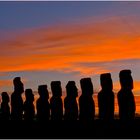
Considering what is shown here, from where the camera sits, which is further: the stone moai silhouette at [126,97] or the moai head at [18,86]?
the moai head at [18,86]

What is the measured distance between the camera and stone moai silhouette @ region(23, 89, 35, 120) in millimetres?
32781

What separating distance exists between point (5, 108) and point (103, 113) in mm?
10357

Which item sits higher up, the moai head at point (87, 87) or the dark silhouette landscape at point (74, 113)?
the moai head at point (87, 87)

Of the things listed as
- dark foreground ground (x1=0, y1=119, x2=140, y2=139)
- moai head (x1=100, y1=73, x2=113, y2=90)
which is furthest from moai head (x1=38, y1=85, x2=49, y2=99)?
dark foreground ground (x1=0, y1=119, x2=140, y2=139)

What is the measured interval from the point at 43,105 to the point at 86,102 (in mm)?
4174

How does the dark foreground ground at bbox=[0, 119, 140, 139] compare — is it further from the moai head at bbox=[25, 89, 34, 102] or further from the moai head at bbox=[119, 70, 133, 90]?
the moai head at bbox=[25, 89, 34, 102]

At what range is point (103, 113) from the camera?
85.6 ft

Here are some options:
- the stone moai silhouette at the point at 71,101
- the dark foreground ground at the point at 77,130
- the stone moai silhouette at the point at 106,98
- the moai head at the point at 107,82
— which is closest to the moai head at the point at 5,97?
the stone moai silhouette at the point at 71,101

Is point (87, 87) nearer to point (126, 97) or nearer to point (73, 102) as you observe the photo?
point (73, 102)

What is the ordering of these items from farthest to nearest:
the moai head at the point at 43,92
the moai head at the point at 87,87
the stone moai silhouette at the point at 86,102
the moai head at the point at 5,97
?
the moai head at the point at 5,97 < the moai head at the point at 43,92 < the moai head at the point at 87,87 < the stone moai silhouette at the point at 86,102

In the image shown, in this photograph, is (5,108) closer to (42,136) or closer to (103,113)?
(103,113)

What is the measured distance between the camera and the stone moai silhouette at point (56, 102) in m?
29.8

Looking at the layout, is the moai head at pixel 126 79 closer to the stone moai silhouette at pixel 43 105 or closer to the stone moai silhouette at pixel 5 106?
the stone moai silhouette at pixel 43 105

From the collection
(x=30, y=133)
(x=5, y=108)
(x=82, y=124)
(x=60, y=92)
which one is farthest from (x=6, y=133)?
(x=5, y=108)
